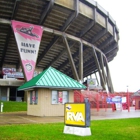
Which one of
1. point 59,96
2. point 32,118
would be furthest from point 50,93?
point 32,118

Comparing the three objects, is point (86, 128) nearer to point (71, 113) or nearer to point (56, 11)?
point (71, 113)

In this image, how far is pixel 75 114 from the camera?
913 centimetres

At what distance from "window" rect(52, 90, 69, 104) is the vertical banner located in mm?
14911

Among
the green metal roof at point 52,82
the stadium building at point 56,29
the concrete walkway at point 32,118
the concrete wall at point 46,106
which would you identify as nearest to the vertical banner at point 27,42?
the stadium building at point 56,29

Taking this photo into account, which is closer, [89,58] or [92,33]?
[92,33]

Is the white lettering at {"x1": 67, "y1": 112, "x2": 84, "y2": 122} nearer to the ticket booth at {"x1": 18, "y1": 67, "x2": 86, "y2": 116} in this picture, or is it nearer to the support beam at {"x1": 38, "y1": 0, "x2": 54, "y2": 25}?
A: the ticket booth at {"x1": 18, "y1": 67, "x2": 86, "y2": 116}

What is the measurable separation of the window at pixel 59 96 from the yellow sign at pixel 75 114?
30.5 feet

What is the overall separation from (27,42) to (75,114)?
89.2 feet

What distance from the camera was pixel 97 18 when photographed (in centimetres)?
3772

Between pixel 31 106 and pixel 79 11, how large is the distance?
18.2m

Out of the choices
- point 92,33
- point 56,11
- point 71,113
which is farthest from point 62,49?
point 71,113

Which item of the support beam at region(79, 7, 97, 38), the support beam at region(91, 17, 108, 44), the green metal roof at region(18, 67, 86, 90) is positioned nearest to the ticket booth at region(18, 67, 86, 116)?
the green metal roof at region(18, 67, 86, 90)

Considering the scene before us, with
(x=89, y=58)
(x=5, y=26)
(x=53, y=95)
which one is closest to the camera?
(x=53, y=95)

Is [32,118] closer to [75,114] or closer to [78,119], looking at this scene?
[75,114]
